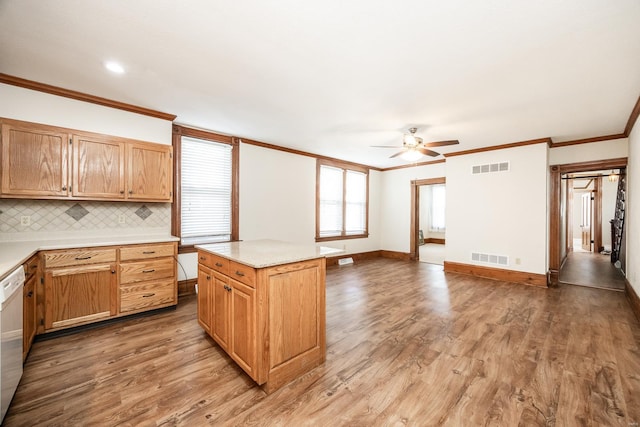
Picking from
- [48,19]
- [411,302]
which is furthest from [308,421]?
[48,19]

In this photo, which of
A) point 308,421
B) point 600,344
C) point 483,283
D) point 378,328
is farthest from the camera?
point 483,283

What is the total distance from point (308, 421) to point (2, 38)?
3.65 meters

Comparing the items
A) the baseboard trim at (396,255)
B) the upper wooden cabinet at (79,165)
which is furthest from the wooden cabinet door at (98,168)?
the baseboard trim at (396,255)

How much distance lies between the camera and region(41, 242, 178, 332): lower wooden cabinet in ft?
8.59

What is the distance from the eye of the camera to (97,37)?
2082mm

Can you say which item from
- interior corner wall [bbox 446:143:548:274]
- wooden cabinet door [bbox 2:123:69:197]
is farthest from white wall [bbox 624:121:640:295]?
wooden cabinet door [bbox 2:123:69:197]

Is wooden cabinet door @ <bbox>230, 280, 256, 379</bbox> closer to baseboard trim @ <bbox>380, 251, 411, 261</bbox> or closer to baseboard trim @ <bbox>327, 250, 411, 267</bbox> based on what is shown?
baseboard trim @ <bbox>327, 250, 411, 267</bbox>

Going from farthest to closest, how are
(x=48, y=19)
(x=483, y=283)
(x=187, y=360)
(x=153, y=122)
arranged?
(x=483, y=283)
(x=153, y=122)
(x=187, y=360)
(x=48, y=19)

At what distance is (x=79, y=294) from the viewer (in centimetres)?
274

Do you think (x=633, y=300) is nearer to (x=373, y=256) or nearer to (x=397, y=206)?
(x=397, y=206)

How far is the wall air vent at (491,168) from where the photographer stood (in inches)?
199

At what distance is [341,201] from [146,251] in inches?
177

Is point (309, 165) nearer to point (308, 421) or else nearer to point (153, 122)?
point (153, 122)

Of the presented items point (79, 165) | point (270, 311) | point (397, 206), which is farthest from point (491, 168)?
point (79, 165)
